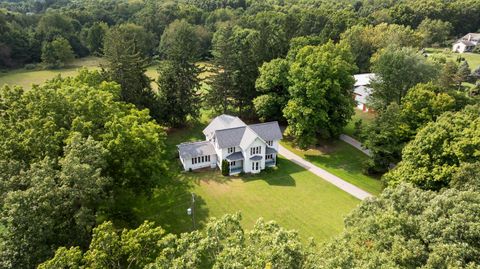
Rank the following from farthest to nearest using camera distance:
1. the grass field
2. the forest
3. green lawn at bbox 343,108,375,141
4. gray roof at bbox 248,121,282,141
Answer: the grass field → green lawn at bbox 343,108,375,141 → gray roof at bbox 248,121,282,141 → the forest

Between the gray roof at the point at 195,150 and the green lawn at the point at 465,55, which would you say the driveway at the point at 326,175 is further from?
the green lawn at the point at 465,55

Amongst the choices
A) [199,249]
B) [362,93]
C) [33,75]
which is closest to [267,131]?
Result: [199,249]

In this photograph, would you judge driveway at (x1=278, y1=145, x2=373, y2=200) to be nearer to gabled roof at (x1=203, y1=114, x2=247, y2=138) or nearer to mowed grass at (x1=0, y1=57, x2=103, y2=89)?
gabled roof at (x1=203, y1=114, x2=247, y2=138)

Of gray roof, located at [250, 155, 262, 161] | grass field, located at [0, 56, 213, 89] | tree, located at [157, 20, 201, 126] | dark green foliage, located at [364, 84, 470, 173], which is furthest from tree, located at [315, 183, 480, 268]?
grass field, located at [0, 56, 213, 89]

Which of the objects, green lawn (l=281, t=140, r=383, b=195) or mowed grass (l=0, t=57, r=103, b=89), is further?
mowed grass (l=0, t=57, r=103, b=89)

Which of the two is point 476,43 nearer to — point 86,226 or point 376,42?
point 376,42

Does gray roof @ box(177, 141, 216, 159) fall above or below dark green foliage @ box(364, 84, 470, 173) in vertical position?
below
